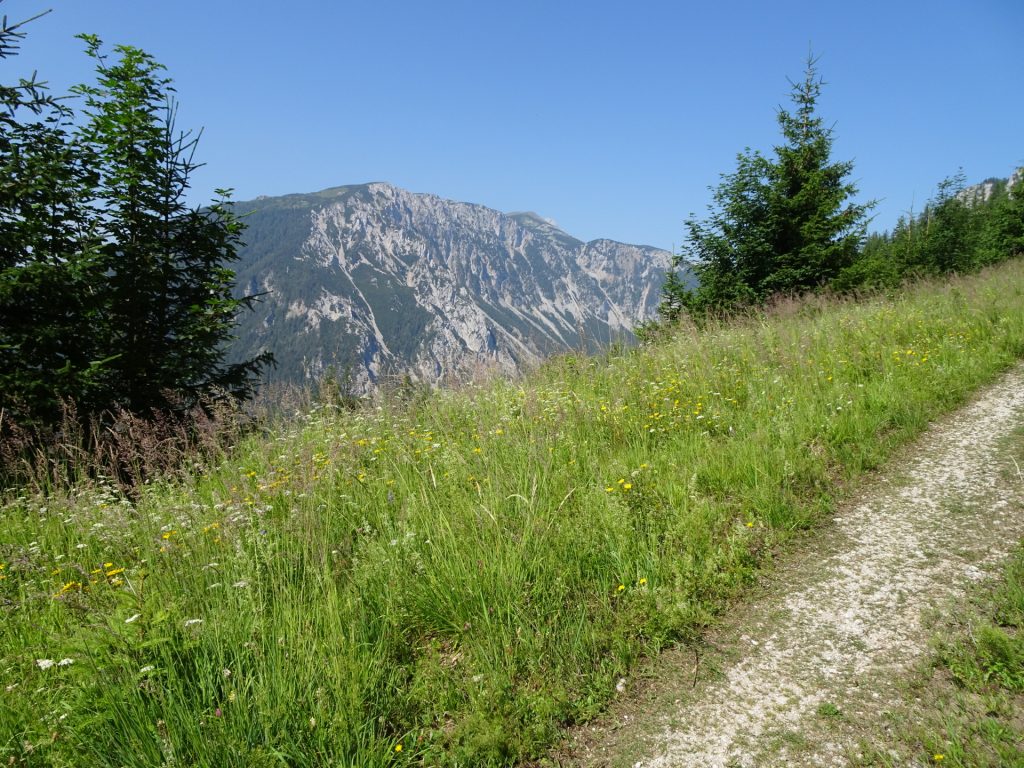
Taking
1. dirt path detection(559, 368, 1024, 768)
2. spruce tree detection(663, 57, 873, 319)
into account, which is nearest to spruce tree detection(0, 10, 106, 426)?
dirt path detection(559, 368, 1024, 768)

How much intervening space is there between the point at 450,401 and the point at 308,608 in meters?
3.79

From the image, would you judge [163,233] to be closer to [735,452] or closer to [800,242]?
[735,452]

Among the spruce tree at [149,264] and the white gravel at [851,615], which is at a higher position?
the spruce tree at [149,264]

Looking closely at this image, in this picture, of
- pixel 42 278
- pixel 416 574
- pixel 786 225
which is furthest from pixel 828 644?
pixel 786 225

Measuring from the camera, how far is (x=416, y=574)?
3.25m

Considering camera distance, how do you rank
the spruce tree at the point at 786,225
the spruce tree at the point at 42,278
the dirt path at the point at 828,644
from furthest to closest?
the spruce tree at the point at 786,225
the spruce tree at the point at 42,278
the dirt path at the point at 828,644

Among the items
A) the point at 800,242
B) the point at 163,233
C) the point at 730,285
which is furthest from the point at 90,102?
the point at 800,242

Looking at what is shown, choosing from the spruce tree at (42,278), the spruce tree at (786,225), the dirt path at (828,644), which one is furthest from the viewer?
the spruce tree at (786,225)

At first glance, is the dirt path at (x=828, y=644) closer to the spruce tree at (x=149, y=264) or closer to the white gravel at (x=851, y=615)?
the white gravel at (x=851, y=615)

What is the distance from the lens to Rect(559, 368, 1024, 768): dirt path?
2266 mm

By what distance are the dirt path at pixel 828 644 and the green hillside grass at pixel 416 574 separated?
0.21 metres

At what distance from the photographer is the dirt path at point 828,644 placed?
2266mm

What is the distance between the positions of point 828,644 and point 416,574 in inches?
98.4

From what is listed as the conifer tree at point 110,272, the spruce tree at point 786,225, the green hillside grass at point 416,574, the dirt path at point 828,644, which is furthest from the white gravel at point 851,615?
the spruce tree at point 786,225
